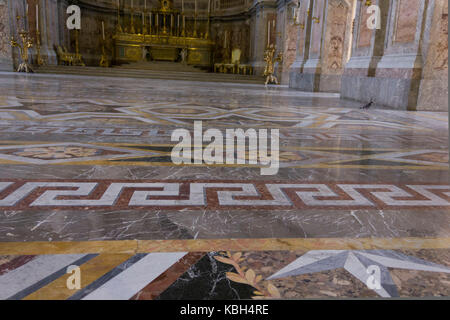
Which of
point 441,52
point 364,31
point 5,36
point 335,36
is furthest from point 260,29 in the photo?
point 441,52

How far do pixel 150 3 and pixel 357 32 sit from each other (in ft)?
49.7

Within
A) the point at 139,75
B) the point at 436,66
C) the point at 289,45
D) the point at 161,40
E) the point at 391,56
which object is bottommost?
the point at 139,75

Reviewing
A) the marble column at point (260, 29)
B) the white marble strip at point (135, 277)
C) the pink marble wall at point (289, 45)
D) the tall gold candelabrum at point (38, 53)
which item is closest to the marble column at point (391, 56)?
the white marble strip at point (135, 277)

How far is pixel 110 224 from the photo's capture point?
114 centimetres

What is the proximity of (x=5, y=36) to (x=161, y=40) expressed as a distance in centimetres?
695

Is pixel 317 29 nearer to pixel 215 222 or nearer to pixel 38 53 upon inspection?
pixel 215 222

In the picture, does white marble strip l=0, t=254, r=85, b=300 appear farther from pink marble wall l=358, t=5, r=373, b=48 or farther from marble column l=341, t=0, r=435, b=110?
pink marble wall l=358, t=5, r=373, b=48

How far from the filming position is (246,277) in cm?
87

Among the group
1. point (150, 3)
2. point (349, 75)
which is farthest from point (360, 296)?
point (150, 3)

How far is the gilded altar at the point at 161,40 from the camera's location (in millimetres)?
17297

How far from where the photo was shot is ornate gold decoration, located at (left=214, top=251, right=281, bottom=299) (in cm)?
81

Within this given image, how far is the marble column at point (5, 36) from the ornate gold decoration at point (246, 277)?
14.9 meters

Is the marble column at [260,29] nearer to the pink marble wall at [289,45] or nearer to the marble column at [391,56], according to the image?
the pink marble wall at [289,45]

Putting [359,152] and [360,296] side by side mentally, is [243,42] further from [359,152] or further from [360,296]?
[360,296]
